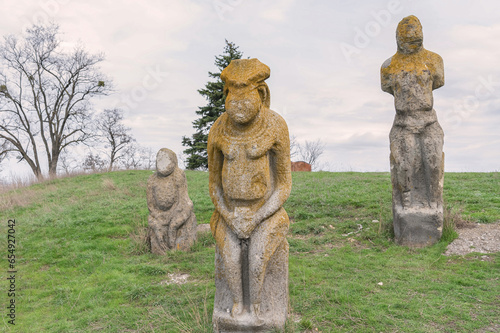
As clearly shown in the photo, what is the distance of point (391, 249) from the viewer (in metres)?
7.05

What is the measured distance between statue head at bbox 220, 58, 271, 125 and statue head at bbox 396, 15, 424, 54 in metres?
4.14

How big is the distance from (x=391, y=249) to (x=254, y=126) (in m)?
4.31

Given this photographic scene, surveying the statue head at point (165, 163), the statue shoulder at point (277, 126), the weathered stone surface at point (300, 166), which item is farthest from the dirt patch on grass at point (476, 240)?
the weathered stone surface at point (300, 166)

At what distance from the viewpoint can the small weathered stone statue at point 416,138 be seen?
6.96 metres

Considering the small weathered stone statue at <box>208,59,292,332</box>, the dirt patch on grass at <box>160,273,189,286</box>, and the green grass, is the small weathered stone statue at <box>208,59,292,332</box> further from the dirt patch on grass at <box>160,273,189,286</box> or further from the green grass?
the dirt patch on grass at <box>160,273,189,286</box>

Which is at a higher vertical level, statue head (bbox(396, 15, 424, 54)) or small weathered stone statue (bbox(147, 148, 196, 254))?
statue head (bbox(396, 15, 424, 54))

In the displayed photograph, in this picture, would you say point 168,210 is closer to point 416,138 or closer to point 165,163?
point 165,163

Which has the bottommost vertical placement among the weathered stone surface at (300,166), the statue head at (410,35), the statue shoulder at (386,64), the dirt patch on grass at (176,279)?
the dirt patch on grass at (176,279)

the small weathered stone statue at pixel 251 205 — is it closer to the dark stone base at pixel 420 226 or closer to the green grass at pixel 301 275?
the green grass at pixel 301 275

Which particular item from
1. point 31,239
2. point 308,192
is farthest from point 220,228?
point 308,192

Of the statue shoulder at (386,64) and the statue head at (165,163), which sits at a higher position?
the statue shoulder at (386,64)

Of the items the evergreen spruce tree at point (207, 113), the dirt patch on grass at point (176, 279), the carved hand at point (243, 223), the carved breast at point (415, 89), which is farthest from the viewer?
the evergreen spruce tree at point (207, 113)

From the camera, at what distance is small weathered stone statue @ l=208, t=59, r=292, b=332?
3.96 m

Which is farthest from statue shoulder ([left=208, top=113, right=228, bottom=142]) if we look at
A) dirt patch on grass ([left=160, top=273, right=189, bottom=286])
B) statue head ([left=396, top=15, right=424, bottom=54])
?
statue head ([left=396, top=15, right=424, bottom=54])
